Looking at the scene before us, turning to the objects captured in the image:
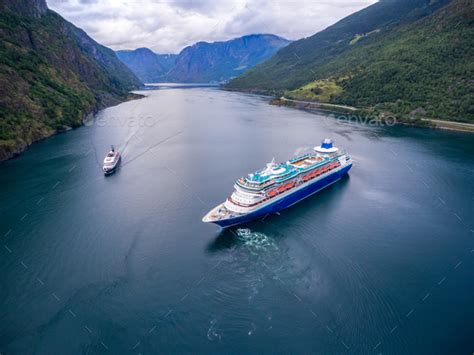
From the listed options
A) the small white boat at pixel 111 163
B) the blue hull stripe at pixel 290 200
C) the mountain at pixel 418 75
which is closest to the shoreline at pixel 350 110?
the mountain at pixel 418 75

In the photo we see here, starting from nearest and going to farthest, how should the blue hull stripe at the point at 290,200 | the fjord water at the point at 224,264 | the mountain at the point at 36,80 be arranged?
the fjord water at the point at 224,264 → the blue hull stripe at the point at 290,200 → the mountain at the point at 36,80

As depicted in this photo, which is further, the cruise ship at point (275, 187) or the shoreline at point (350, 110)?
the shoreline at point (350, 110)

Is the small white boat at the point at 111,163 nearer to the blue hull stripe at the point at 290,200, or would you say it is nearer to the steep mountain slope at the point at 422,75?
the blue hull stripe at the point at 290,200

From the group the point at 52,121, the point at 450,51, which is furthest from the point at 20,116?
the point at 450,51

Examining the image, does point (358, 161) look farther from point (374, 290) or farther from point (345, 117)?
point (345, 117)

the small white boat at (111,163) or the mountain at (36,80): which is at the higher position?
the mountain at (36,80)

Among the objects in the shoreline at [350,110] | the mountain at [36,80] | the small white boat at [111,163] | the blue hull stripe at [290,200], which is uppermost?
the mountain at [36,80]
